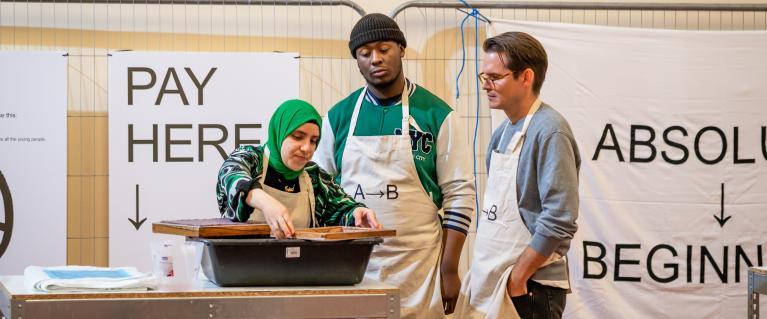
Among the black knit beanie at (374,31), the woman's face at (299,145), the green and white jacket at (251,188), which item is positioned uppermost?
the black knit beanie at (374,31)

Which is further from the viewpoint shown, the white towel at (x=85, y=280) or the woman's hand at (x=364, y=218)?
the woman's hand at (x=364, y=218)

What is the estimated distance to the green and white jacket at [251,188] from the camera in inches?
→ 88.3

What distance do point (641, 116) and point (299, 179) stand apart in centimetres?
218

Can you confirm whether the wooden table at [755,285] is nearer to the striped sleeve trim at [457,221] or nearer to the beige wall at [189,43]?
the striped sleeve trim at [457,221]

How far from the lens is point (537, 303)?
2.34 meters

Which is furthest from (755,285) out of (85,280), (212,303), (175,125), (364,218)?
(175,125)

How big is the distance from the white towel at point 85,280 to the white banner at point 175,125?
173cm

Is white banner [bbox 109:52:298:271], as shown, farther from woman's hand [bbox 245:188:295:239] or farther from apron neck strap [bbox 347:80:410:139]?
woman's hand [bbox 245:188:295:239]

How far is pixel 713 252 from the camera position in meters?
4.25

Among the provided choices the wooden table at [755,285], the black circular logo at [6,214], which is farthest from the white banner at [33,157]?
the wooden table at [755,285]

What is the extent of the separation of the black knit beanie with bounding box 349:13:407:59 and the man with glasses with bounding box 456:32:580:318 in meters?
0.53

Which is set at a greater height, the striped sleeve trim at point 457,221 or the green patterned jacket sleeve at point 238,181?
→ the green patterned jacket sleeve at point 238,181

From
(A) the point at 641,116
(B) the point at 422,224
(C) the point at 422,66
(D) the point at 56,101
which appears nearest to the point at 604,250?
(A) the point at 641,116

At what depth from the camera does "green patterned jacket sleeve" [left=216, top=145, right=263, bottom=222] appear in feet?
7.32
